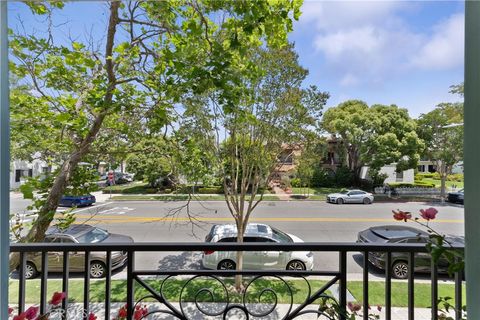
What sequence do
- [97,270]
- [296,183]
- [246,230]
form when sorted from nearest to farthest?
[97,270]
[296,183]
[246,230]

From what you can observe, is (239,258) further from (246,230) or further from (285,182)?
(285,182)

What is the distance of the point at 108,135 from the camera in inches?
70.6

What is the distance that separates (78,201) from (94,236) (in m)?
0.40

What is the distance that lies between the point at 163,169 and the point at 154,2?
1076 mm

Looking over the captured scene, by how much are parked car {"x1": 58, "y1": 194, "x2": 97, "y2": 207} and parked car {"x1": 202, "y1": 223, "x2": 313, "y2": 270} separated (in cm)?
83

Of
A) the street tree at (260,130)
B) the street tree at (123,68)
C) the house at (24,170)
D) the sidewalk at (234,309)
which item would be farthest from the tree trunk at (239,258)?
the house at (24,170)

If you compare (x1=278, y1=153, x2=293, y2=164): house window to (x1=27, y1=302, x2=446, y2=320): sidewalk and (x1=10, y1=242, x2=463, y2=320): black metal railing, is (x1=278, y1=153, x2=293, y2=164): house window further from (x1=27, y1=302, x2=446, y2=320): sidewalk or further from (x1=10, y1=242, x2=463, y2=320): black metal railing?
(x1=10, y1=242, x2=463, y2=320): black metal railing

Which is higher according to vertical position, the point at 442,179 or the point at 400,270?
the point at 442,179

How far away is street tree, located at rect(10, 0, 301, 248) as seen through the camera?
1300mm

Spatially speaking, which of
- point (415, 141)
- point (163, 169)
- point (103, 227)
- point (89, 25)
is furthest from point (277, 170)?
point (89, 25)

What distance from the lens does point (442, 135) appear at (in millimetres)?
1221

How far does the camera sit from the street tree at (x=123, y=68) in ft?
4.26

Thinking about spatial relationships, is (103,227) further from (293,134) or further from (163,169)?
(293,134)

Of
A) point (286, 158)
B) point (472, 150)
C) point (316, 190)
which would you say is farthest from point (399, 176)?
point (286, 158)
